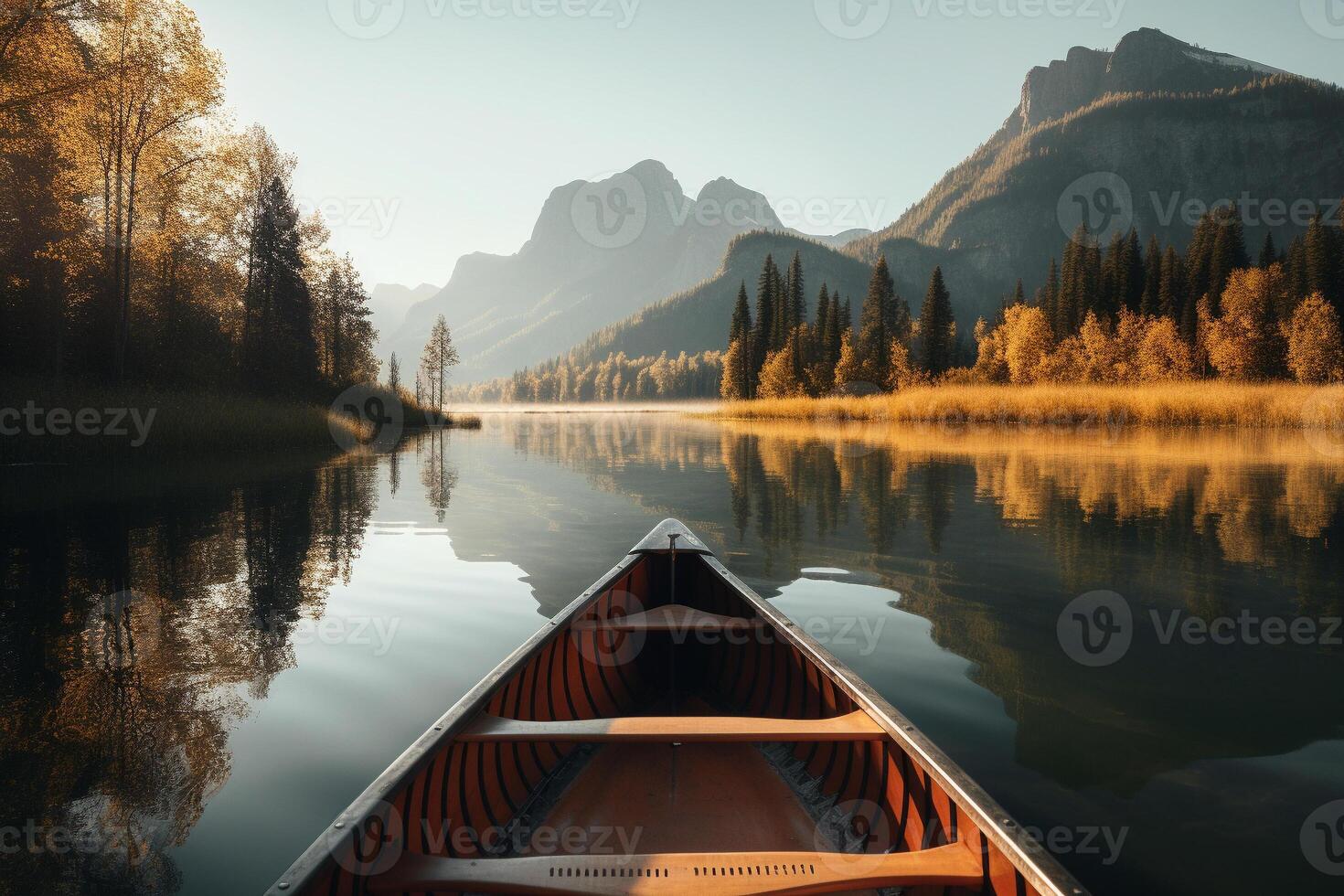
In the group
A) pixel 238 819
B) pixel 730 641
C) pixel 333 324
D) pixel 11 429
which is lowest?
pixel 238 819

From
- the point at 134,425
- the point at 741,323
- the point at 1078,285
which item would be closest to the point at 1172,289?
the point at 1078,285

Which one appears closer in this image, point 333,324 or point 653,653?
point 653,653

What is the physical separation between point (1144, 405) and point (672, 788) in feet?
110

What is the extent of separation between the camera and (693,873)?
226 centimetres

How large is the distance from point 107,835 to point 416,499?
1211 centimetres

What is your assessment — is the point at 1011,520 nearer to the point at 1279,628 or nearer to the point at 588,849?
the point at 1279,628

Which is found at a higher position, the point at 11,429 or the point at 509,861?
the point at 11,429

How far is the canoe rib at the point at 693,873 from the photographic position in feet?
6.93

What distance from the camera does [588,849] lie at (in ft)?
9.96

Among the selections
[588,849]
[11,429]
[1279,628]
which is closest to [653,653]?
[588,849]

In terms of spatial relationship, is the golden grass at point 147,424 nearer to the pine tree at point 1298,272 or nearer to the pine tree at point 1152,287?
the pine tree at point 1152,287

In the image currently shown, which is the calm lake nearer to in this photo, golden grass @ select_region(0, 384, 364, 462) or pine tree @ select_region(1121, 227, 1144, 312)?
golden grass @ select_region(0, 384, 364, 462)

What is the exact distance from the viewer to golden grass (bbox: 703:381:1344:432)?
2734 centimetres

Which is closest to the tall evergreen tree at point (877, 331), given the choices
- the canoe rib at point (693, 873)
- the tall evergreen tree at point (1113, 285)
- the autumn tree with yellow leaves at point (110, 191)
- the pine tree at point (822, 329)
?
the pine tree at point (822, 329)
